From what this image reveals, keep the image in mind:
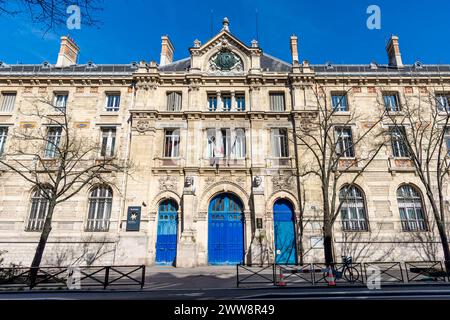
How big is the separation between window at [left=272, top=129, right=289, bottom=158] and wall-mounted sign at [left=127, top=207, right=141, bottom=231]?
31.1 ft

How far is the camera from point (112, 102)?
Result: 778 inches

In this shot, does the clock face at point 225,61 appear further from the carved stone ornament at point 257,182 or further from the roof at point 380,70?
the carved stone ornament at point 257,182

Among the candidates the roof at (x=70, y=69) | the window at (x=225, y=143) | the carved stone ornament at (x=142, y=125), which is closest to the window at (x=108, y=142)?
the carved stone ornament at (x=142, y=125)

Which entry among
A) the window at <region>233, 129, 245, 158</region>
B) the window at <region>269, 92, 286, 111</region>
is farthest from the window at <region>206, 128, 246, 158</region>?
the window at <region>269, 92, 286, 111</region>

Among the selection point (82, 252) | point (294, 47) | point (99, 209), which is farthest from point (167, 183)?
point (294, 47)

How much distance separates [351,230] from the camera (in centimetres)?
1678

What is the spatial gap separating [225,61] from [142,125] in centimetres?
775

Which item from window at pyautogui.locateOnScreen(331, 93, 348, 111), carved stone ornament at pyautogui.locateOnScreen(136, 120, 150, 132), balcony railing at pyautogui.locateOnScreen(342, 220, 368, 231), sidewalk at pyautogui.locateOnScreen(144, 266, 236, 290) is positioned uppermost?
window at pyautogui.locateOnScreen(331, 93, 348, 111)

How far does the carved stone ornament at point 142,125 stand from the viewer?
18467 mm

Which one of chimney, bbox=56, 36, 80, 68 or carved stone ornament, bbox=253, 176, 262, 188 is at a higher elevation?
chimney, bbox=56, 36, 80, 68

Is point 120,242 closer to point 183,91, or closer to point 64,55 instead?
point 183,91

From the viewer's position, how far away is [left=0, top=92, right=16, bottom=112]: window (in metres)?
19.4

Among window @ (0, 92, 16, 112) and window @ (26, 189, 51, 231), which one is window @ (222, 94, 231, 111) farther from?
window @ (0, 92, 16, 112)

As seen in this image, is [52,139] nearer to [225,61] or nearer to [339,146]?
[225,61]
